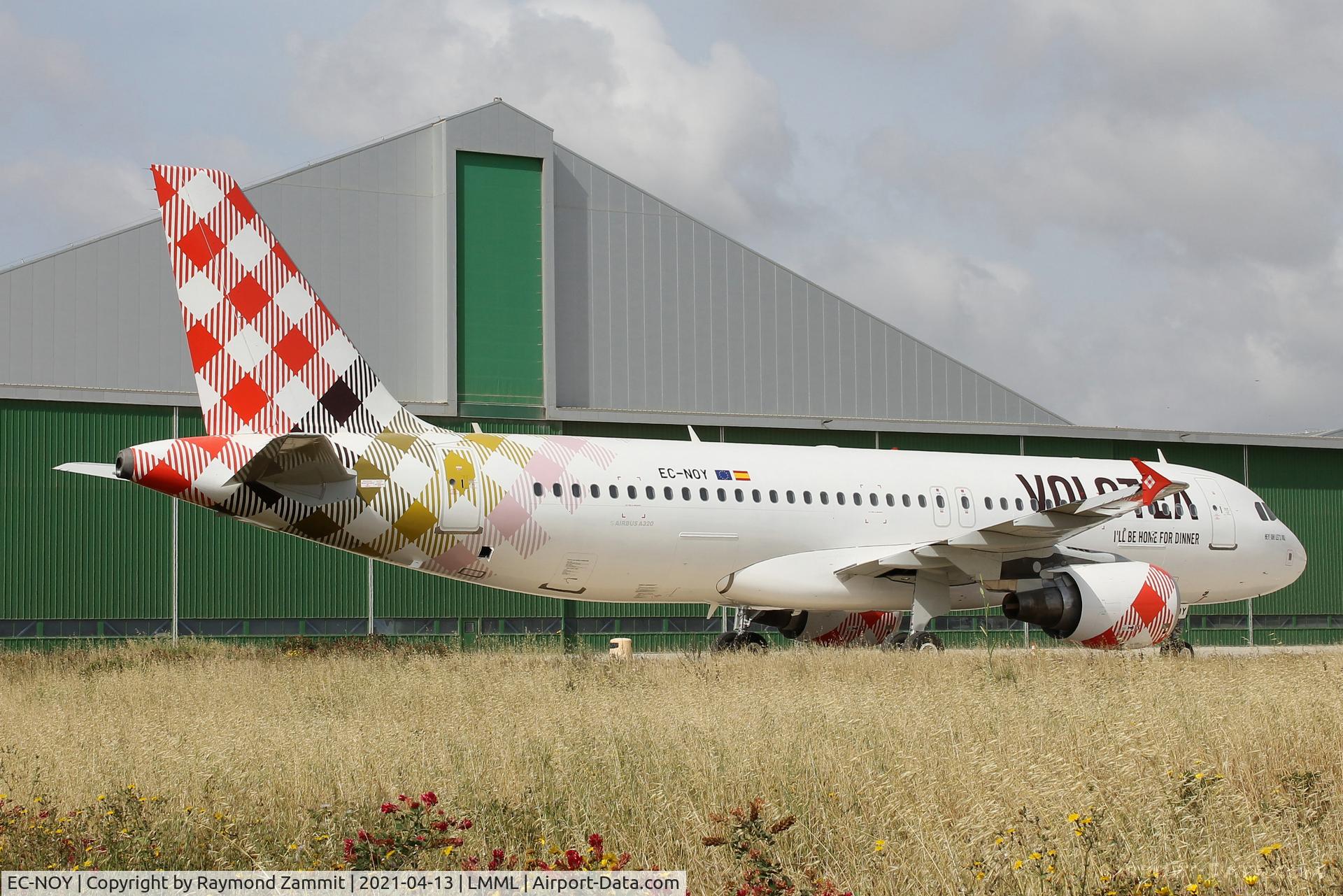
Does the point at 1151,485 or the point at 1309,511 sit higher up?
the point at 1151,485

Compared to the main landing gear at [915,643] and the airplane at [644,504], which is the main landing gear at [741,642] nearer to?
the airplane at [644,504]

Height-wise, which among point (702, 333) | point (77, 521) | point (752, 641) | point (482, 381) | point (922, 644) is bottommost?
point (752, 641)

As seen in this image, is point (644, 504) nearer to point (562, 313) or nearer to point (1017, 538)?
point (1017, 538)

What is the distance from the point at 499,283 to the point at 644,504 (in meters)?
12.4

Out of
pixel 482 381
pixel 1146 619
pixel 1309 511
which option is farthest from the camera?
pixel 1309 511

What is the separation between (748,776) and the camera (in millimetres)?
7586

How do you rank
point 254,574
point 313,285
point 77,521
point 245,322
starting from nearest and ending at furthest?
point 245,322 → point 77,521 → point 254,574 → point 313,285

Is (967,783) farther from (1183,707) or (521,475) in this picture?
(521,475)

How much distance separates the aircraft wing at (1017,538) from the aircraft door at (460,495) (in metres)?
5.69

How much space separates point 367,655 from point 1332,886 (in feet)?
55.8

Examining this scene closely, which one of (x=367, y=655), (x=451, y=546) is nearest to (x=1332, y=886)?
(x=451, y=546)

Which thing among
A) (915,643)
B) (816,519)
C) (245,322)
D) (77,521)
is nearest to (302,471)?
(245,322)

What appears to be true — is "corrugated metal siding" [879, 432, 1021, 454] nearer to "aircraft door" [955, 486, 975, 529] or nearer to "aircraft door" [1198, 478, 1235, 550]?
"aircraft door" [1198, 478, 1235, 550]

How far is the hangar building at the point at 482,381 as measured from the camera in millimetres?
25484
